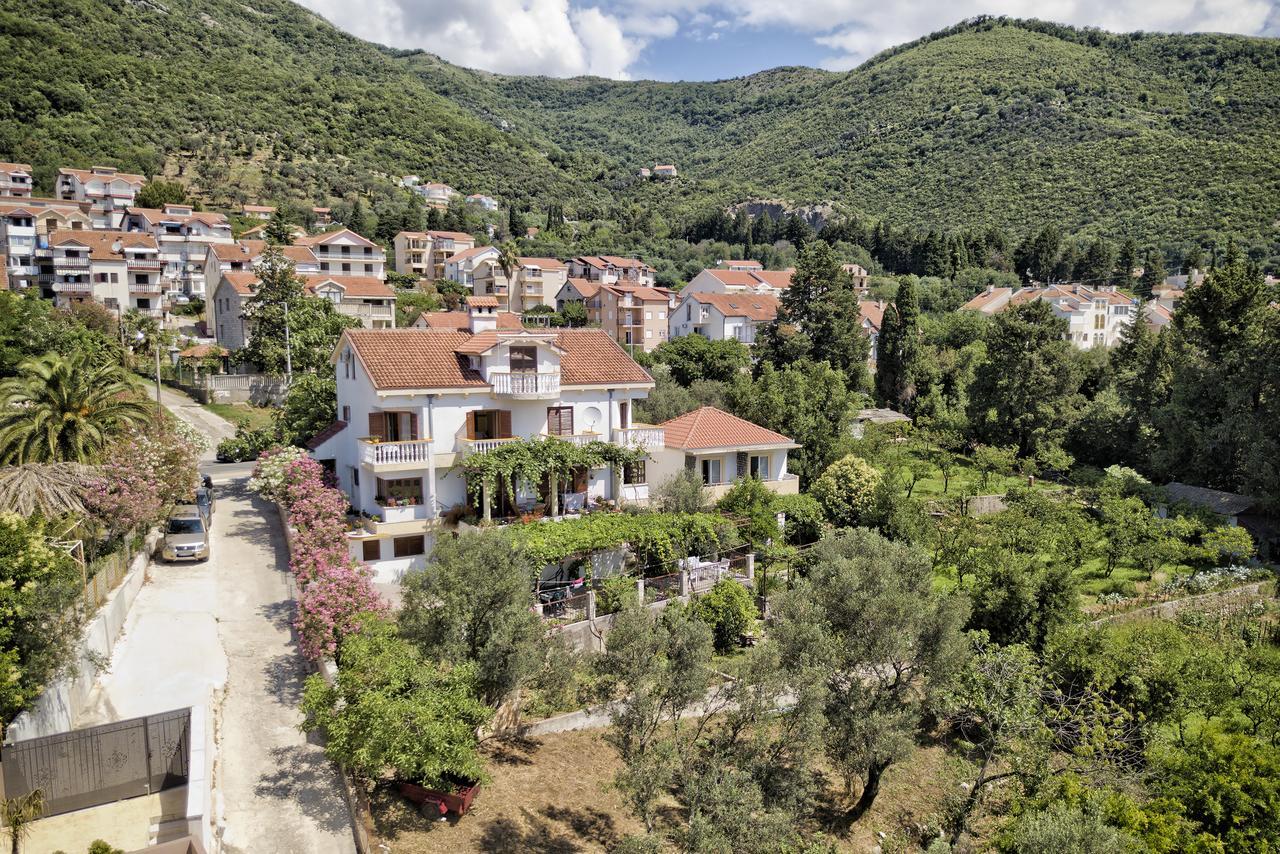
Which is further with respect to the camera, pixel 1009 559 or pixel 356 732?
pixel 1009 559

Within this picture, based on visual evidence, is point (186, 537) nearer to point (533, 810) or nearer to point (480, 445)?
point (480, 445)

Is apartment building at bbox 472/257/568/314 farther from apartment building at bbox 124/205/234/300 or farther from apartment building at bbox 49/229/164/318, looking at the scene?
apartment building at bbox 49/229/164/318

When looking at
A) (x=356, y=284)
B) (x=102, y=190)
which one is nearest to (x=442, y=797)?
(x=356, y=284)

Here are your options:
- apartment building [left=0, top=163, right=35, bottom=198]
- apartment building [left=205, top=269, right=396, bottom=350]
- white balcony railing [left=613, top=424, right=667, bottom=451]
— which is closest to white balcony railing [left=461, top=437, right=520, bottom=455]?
white balcony railing [left=613, top=424, right=667, bottom=451]

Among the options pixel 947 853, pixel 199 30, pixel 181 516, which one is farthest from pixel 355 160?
pixel 947 853

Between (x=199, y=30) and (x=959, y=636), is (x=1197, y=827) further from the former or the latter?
(x=199, y=30)
